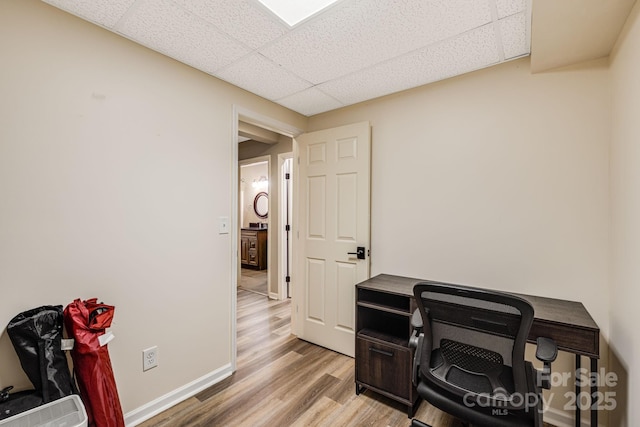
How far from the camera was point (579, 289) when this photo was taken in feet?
5.77

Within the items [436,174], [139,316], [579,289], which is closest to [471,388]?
[579,289]

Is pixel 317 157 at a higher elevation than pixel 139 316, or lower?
higher

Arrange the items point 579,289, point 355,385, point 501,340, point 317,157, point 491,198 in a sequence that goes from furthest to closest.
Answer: point 317,157 → point 355,385 → point 491,198 → point 579,289 → point 501,340

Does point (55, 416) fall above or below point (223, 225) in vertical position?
below

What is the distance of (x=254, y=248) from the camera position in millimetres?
6699

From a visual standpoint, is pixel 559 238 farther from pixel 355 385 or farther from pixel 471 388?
pixel 355 385

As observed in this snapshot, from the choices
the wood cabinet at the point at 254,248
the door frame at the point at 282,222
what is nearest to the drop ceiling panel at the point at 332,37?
the door frame at the point at 282,222

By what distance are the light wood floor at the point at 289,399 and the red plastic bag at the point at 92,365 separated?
47cm

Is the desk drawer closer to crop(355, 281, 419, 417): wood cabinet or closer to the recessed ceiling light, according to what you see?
crop(355, 281, 419, 417): wood cabinet

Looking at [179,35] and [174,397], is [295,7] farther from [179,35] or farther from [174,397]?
[174,397]

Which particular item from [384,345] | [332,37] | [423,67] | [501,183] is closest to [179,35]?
[332,37]

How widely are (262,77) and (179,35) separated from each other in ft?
2.10

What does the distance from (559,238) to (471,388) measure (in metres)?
1.17

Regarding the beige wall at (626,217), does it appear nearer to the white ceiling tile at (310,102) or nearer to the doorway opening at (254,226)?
the white ceiling tile at (310,102)
